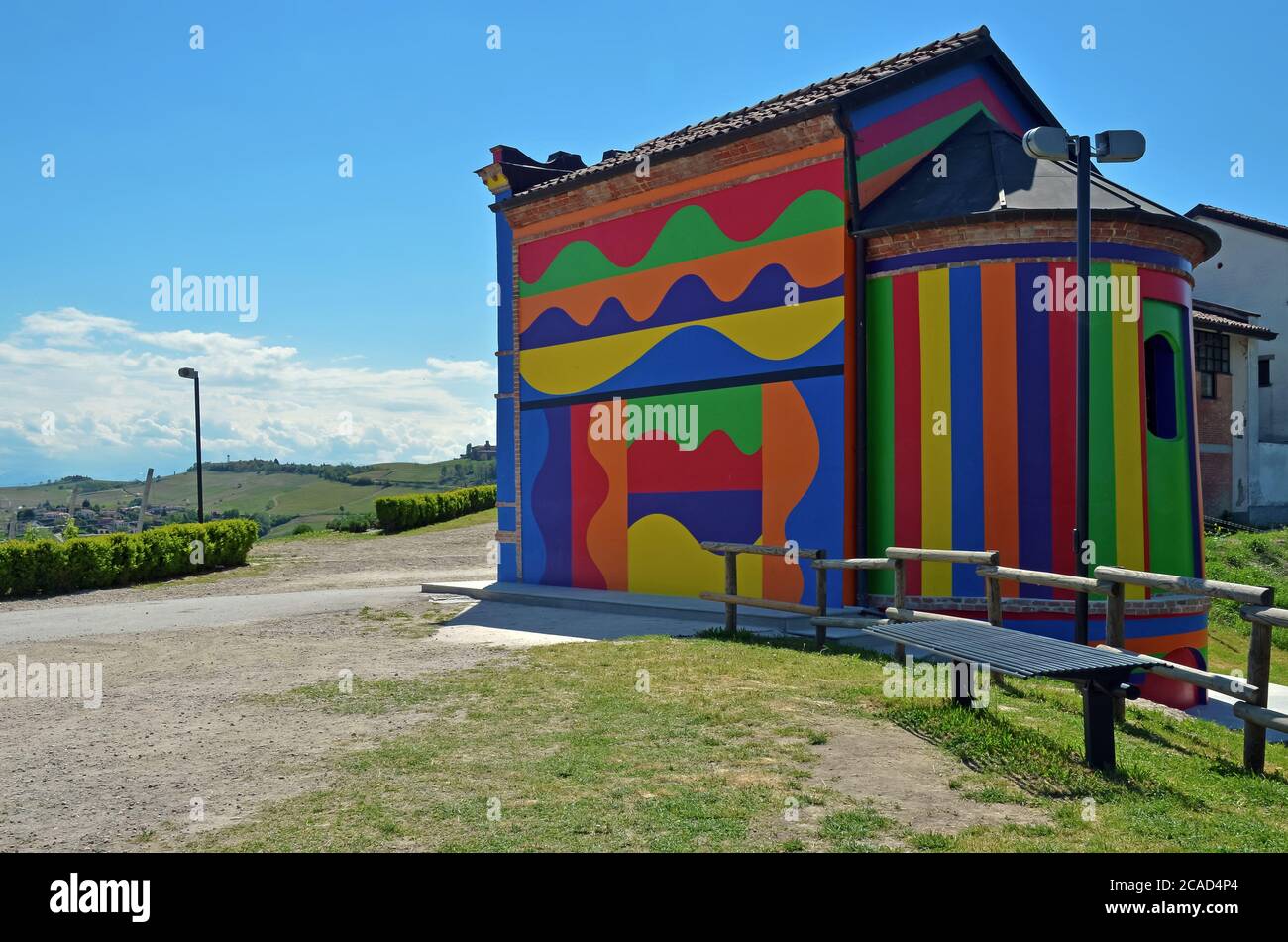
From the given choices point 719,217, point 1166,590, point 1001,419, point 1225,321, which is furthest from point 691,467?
point 1225,321

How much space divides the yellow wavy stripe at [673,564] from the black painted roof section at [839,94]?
5.43 m

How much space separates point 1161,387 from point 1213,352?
18186mm

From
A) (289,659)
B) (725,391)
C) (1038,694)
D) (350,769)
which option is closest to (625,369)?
(725,391)

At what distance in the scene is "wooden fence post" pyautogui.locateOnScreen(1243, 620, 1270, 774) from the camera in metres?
5.94

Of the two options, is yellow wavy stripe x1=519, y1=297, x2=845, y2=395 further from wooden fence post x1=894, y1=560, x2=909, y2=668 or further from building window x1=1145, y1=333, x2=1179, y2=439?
wooden fence post x1=894, y1=560, x2=909, y2=668

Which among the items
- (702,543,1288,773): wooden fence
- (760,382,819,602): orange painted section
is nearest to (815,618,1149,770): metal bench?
(702,543,1288,773): wooden fence

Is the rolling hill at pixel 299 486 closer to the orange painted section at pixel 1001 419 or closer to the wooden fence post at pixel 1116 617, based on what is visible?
the orange painted section at pixel 1001 419

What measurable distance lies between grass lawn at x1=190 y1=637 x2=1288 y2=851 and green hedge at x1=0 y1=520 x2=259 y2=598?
13139 millimetres

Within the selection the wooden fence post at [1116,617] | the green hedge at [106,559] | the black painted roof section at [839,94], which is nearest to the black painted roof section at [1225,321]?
the black painted roof section at [839,94]

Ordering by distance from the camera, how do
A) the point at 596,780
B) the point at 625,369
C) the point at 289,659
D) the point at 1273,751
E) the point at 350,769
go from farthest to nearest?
the point at 625,369 < the point at 289,659 < the point at 1273,751 < the point at 350,769 < the point at 596,780

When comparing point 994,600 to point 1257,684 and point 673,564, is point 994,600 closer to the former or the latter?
point 1257,684

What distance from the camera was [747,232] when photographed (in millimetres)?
12992
